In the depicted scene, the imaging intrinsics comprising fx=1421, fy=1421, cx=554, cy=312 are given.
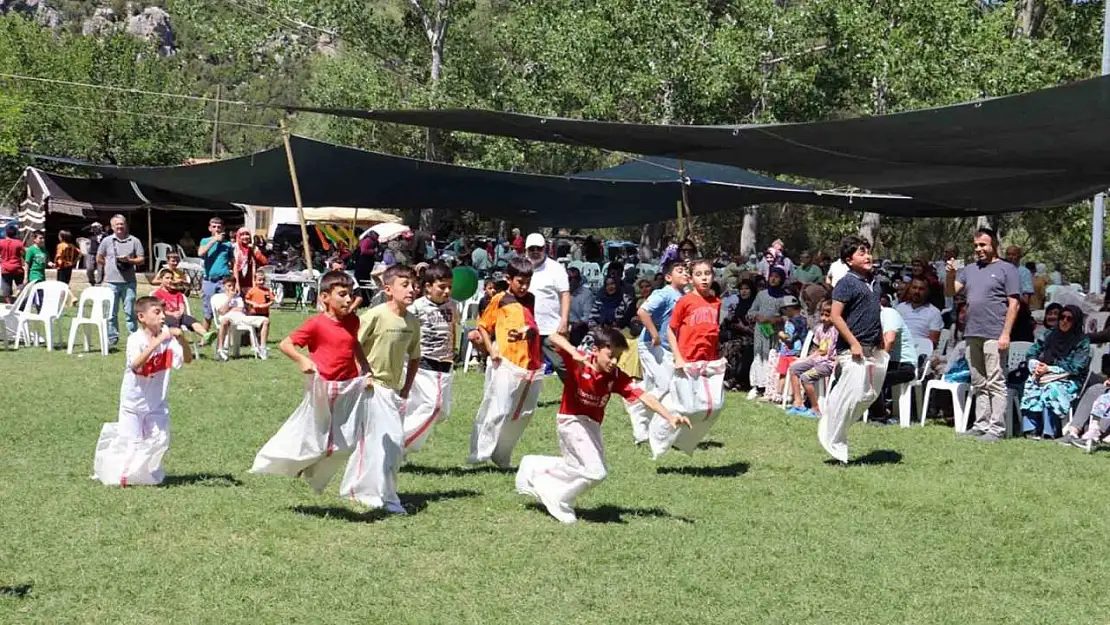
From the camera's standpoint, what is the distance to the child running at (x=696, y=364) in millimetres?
10289

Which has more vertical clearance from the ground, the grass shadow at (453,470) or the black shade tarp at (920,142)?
the black shade tarp at (920,142)

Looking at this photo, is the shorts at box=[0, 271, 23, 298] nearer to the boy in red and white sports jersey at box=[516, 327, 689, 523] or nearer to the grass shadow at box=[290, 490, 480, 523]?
the grass shadow at box=[290, 490, 480, 523]

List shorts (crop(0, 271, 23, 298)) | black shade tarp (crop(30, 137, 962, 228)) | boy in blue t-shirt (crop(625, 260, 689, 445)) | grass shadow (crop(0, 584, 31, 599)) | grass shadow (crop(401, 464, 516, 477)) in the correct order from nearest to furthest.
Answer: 1. grass shadow (crop(0, 584, 31, 599))
2. grass shadow (crop(401, 464, 516, 477))
3. boy in blue t-shirt (crop(625, 260, 689, 445))
4. black shade tarp (crop(30, 137, 962, 228))
5. shorts (crop(0, 271, 23, 298))

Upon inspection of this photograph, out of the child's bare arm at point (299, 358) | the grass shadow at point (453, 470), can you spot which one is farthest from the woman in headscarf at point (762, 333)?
the child's bare arm at point (299, 358)

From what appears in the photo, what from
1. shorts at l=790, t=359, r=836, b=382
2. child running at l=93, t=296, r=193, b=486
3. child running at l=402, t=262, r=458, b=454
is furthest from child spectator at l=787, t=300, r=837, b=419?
child running at l=93, t=296, r=193, b=486

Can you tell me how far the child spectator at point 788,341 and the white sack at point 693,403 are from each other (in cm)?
444

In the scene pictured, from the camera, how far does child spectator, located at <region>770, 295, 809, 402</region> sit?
1480 cm

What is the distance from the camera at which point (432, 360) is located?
9.96 m

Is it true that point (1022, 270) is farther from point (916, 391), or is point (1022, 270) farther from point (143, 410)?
point (143, 410)

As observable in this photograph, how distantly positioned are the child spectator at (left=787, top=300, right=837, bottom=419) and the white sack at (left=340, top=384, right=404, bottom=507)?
18.9 ft

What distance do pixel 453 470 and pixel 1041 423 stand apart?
5.43m

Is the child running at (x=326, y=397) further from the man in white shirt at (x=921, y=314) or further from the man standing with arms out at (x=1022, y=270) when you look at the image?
the man standing with arms out at (x=1022, y=270)

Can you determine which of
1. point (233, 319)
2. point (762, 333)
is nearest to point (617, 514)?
point (762, 333)

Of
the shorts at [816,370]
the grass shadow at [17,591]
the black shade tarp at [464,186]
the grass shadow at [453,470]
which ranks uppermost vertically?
the black shade tarp at [464,186]
